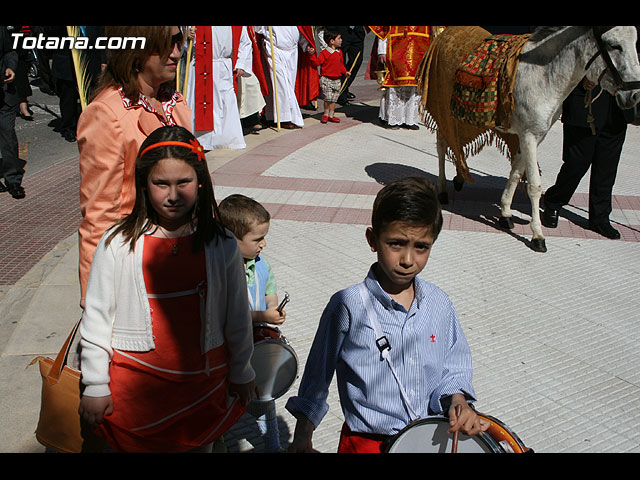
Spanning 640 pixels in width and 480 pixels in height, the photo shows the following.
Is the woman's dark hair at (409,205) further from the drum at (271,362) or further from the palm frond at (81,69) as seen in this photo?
the palm frond at (81,69)

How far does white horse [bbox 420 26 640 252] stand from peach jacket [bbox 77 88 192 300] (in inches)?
167

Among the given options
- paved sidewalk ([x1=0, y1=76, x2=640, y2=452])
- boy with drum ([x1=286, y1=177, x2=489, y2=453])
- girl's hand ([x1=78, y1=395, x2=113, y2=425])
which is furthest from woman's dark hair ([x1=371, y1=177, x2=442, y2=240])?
paved sidewalk ([x1=0, y1=76, x2=640, y2=452])

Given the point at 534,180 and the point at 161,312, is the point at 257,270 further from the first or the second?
the point at 534,180

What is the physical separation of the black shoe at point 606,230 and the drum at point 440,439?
5.12 m

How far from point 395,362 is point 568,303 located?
3.41 metres

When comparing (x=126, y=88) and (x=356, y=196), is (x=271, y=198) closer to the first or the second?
(x=356, y=196)

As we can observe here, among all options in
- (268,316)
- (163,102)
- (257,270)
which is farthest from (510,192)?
(163,102)

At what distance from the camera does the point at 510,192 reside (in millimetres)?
6586

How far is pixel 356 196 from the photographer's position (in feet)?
25.3

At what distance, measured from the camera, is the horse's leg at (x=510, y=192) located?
6.42 metres

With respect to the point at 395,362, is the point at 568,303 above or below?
below

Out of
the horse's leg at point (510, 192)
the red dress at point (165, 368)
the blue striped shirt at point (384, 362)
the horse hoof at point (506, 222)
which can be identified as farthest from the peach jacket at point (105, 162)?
the horse hoof at point (506, 222)

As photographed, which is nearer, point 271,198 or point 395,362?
point 395,362
